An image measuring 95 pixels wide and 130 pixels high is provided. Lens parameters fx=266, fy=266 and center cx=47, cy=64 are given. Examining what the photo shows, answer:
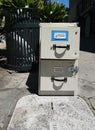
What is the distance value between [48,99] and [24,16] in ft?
9.55

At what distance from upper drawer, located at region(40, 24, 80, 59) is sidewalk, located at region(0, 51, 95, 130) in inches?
36.1

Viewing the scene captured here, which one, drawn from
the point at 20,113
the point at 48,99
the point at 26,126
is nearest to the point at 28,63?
the point at 48,99

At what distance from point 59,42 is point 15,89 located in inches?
58.3

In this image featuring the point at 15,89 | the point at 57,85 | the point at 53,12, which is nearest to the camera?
the point at 57,85

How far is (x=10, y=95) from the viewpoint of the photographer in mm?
5418

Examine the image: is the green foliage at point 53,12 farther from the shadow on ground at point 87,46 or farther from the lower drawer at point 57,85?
the lower drawer at point 57,85

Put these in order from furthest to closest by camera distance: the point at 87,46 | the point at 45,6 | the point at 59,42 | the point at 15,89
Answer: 1. the point at 87,46
2. the point at 45,6
3. the point at 15,89
4. the point at 59,42

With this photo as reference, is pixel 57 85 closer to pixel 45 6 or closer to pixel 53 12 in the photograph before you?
pixel 45 6

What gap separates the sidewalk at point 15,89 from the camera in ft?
15.1

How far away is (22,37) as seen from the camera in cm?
707

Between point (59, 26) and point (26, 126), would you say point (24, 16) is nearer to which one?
point (59, 26)

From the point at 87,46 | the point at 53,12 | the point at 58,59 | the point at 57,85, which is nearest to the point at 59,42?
the point at 58,59

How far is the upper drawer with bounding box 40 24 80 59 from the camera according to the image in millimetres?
5150

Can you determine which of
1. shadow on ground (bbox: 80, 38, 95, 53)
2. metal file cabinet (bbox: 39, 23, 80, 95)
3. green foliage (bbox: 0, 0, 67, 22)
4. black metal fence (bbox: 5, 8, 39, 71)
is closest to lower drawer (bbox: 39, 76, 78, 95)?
metal file cabinet (bbox: 39, 23, 80, 95)
